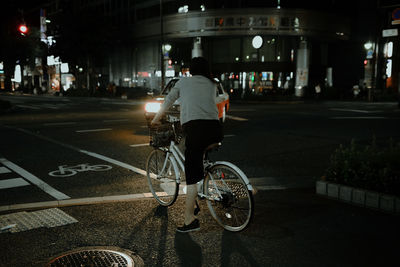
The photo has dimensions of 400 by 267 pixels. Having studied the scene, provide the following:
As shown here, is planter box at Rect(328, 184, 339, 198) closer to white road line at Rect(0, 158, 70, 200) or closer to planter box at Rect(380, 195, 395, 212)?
planter box at Rect(380, 195, 395, 212)

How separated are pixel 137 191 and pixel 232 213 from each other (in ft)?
7.25

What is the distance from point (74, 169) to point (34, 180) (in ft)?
3.23

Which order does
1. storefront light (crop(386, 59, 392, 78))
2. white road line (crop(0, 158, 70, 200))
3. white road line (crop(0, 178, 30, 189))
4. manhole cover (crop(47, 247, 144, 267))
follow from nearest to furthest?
manhole cover (crop(47, 247, 144, 267)), white road line (crop(0, 158, 70, 200)), white road line (crop(0, 178, 30, 189)), storefront light (crop(386, 59, 392, 78))

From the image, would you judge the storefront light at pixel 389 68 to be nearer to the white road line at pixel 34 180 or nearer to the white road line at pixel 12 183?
the white road line at pixel 34 180

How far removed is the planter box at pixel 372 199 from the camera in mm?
5172

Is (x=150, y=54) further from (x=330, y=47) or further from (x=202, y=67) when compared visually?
(x=202, y=67)

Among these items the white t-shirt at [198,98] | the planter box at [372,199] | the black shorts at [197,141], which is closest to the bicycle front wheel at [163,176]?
the black shorts at [197,141]

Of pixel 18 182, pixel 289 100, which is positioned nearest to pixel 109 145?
pixel 18 182

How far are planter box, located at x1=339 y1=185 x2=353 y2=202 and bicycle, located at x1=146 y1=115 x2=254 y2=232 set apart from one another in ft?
6.17

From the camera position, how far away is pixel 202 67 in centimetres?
436

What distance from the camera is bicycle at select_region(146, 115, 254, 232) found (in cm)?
434

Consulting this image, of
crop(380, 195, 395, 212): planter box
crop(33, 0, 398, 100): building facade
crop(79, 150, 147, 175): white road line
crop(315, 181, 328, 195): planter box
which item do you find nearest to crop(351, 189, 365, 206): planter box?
crop(380, 195, 395, 212): planter box

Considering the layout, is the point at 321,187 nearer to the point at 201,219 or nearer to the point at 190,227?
the point at 201,219

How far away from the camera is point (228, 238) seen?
4.30 meters
